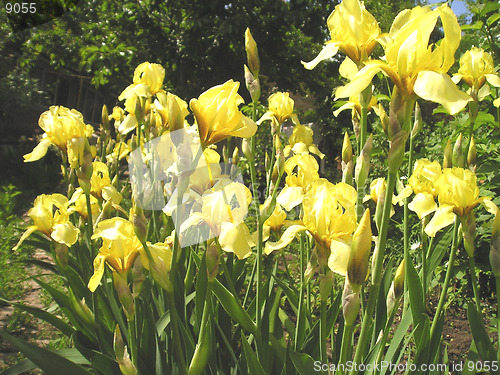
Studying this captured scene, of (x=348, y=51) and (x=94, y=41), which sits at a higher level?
(x=94, y=41)

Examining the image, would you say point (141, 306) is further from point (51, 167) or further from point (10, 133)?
point (10, 133)

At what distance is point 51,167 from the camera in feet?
25.7

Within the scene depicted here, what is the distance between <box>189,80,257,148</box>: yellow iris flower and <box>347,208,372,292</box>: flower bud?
398 mm

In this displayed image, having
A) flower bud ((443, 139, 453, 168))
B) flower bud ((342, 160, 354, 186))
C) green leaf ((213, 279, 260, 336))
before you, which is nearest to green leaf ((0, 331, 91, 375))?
green leaf ((213, 279, 260, 336))

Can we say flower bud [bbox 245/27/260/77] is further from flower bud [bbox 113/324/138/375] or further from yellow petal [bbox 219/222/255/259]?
flower bud [bbox 113/324/138/375]

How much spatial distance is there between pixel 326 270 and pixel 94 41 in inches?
303

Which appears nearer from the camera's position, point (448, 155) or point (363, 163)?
point (363, 163)

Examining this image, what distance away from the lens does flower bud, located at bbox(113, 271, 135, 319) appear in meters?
1.13

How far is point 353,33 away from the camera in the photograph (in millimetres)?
1155

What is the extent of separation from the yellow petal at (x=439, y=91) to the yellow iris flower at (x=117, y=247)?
825 mm

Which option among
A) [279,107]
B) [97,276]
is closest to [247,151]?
[279,107]

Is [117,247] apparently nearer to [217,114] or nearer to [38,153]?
[217,114]

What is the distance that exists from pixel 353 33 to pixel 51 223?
133 centimetres

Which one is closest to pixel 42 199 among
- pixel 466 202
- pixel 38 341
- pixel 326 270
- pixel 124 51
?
pixel 326 270
